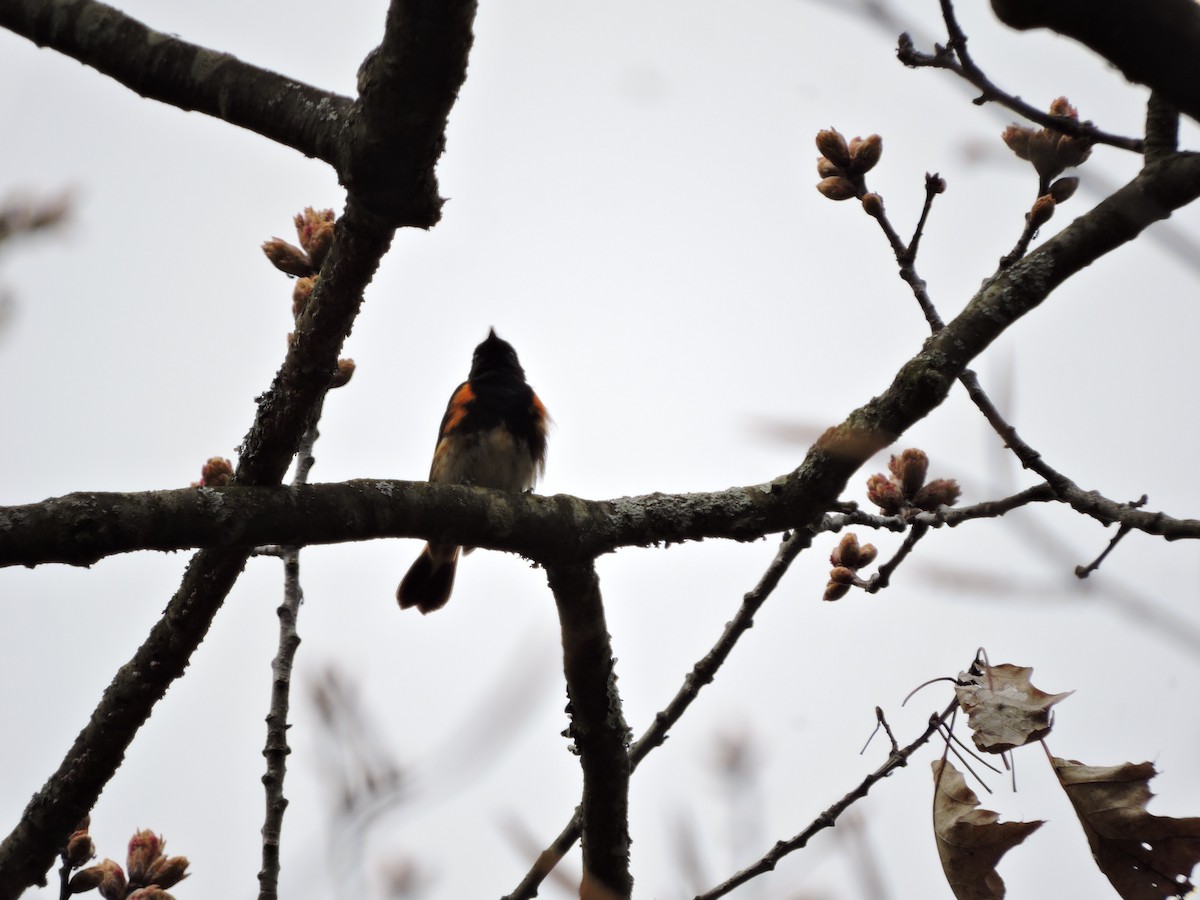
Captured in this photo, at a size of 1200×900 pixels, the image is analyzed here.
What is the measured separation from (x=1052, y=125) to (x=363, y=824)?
202 centimetres

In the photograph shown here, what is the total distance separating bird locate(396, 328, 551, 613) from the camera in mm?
4766

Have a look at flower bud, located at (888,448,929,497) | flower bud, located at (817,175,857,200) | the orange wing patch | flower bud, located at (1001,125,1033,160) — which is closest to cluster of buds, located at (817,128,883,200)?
flower bud, located at (817,175,857,200)

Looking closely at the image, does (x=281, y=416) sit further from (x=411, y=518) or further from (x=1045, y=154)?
(x=1045, y=154)

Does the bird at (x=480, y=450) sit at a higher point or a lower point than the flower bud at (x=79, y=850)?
higher

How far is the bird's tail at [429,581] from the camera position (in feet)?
16.5

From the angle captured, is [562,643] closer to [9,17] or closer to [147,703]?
[147,703]

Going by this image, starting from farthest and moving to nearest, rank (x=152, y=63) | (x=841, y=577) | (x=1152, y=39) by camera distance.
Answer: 1. (x=841, y=577)
2. (x=152, y=63)
3. (x=1152, y=39)

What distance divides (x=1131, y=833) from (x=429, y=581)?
3569mm

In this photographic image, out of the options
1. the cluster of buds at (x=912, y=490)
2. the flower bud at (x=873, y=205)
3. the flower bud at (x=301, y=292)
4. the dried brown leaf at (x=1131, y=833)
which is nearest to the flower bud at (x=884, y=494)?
the cluster of buds at (x=912, y=490)

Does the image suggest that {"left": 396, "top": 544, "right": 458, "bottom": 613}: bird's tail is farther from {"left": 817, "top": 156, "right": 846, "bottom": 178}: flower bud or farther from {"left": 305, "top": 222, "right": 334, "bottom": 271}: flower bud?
{"left": 817, "top": 156, "right": 846, "bottom": 178}: flower bud

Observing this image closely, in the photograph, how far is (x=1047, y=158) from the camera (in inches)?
104

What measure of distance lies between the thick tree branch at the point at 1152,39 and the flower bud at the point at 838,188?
215 cm

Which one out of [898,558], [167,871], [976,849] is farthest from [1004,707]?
[167,871]

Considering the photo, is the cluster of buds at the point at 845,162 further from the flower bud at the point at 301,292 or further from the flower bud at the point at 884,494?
the flower bud at the point at 301,292
